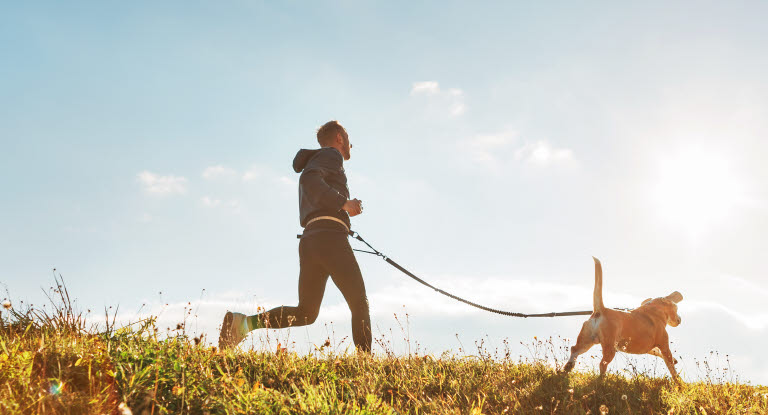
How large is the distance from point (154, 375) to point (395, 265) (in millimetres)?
3250

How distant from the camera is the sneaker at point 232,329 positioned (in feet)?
17.6

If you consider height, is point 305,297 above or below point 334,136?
below

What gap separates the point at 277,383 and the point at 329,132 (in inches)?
120

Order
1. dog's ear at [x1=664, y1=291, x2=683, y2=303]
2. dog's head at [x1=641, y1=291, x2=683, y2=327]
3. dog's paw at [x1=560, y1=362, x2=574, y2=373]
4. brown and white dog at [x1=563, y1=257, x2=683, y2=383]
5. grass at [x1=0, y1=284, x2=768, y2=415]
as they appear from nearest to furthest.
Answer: grass at [x1=0, y1=284, x2=768, y2=415] < dog's paw at [x1=560, y1=362, x2=574, y2=373] < brown and white dog at [x1=563, y1=257, x2=683, y2=383] < dog's head at [x1=641, y1=291, x2=683, y2=327] < dog's ear at [x1=664, y1=291, x2=683, y2=303]

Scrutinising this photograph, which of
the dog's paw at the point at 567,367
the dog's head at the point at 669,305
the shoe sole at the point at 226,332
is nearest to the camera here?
the shoe sole at the point at 226,332

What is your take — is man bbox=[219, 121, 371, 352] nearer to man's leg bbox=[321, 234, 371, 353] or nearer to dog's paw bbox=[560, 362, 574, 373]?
man's leg bbox=[321, 234, 371, 353]

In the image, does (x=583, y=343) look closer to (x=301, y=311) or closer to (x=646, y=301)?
(x=646, y=301)

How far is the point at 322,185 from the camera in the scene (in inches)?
221

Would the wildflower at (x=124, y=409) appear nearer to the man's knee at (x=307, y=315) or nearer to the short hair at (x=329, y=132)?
the man's knee at (x=307, y=315)

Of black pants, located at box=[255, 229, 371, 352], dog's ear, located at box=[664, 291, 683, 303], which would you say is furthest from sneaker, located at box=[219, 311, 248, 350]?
dog's ear, located at box=[664, 291, 683, 303]

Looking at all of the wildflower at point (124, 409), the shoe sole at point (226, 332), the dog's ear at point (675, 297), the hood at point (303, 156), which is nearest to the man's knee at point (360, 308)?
the shoe sole at point (226, 332)

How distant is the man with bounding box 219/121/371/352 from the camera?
5504 millimetres

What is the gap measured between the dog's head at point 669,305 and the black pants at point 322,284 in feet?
12.7

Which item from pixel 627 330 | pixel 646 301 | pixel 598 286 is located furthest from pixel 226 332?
pixel 646 301
